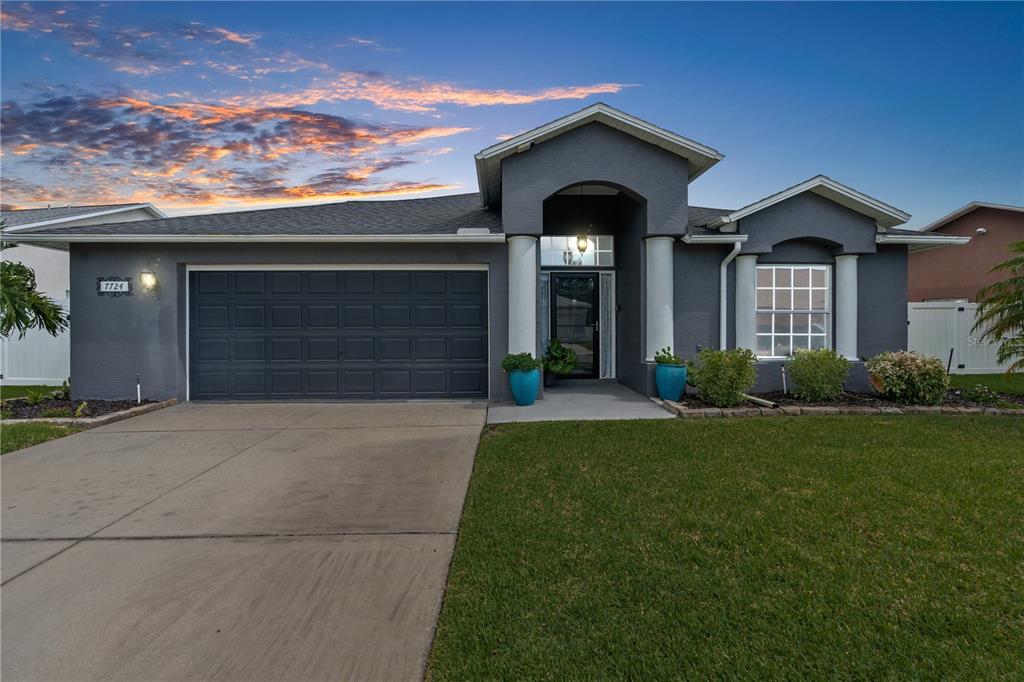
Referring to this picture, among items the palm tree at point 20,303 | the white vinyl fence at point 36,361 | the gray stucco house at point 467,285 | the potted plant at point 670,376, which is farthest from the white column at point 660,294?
the white vinyl fence at point 36,361

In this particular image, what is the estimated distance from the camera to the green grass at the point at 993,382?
9781 millimetres

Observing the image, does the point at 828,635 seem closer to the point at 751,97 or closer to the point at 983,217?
the point at 751,97

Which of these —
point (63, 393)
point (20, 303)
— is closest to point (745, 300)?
point (20, 303)

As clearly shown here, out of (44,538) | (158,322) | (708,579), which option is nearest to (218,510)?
(44,538)

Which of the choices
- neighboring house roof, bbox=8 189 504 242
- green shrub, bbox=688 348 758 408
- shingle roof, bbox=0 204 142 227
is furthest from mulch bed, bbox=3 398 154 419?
green shrub, bbox=688 348 758 408

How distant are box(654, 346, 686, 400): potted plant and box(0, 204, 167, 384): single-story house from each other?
34.7 ft

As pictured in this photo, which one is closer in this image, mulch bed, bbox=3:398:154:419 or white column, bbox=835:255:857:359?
mulch bed, bbox=3:398:154:419

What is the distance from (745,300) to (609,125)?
13.1 feet

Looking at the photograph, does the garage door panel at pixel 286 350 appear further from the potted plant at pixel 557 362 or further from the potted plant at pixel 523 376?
the potted plant at pixel 557 362

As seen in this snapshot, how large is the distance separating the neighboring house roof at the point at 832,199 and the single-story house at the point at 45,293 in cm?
1226

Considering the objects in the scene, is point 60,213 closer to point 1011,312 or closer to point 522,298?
point 522,298

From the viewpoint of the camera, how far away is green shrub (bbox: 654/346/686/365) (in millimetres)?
8422

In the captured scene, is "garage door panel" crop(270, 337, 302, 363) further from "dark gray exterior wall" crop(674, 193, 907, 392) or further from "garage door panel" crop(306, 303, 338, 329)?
"dark gray exterior wall" crop(674, 193, 907, 392)

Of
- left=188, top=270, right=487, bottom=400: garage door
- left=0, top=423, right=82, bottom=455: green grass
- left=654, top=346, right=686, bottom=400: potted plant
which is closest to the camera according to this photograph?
left=0, top=423, right=82, bottom=455: green grass
